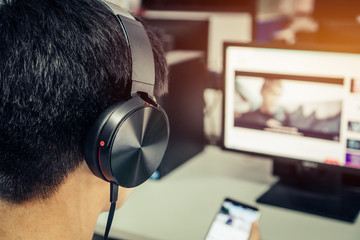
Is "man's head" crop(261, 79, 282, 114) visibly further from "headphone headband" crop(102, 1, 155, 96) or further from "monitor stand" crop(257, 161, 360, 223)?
"headphone headband" crop(102, 1, 155, 96)

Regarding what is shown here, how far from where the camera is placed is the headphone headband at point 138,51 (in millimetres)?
646

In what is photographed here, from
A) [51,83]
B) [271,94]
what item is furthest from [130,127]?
[271,94]

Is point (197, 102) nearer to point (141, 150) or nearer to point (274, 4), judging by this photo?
point (141, 150)

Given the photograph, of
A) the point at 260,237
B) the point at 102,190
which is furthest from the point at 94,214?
the point at 260,237

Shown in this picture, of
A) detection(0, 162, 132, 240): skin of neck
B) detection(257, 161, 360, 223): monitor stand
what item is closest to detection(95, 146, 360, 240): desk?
detection(257, 161, 360, 223): monitor stand

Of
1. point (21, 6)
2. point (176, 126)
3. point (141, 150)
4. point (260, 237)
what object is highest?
point (21, 6)

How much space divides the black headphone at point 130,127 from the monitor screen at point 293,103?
1.82ft

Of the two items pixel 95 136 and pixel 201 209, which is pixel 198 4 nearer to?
pixel 201 209

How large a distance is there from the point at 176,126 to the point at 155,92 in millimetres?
658

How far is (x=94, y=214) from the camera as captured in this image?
74 cm

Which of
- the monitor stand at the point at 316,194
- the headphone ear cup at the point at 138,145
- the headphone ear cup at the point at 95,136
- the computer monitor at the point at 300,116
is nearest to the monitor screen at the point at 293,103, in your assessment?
the computer monitor at the point at 300,116

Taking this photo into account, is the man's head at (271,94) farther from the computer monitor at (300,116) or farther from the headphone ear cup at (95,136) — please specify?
the headphone ear cup at (95,136)

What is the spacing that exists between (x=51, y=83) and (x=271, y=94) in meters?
0.75

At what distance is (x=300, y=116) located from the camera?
119 centimetres
